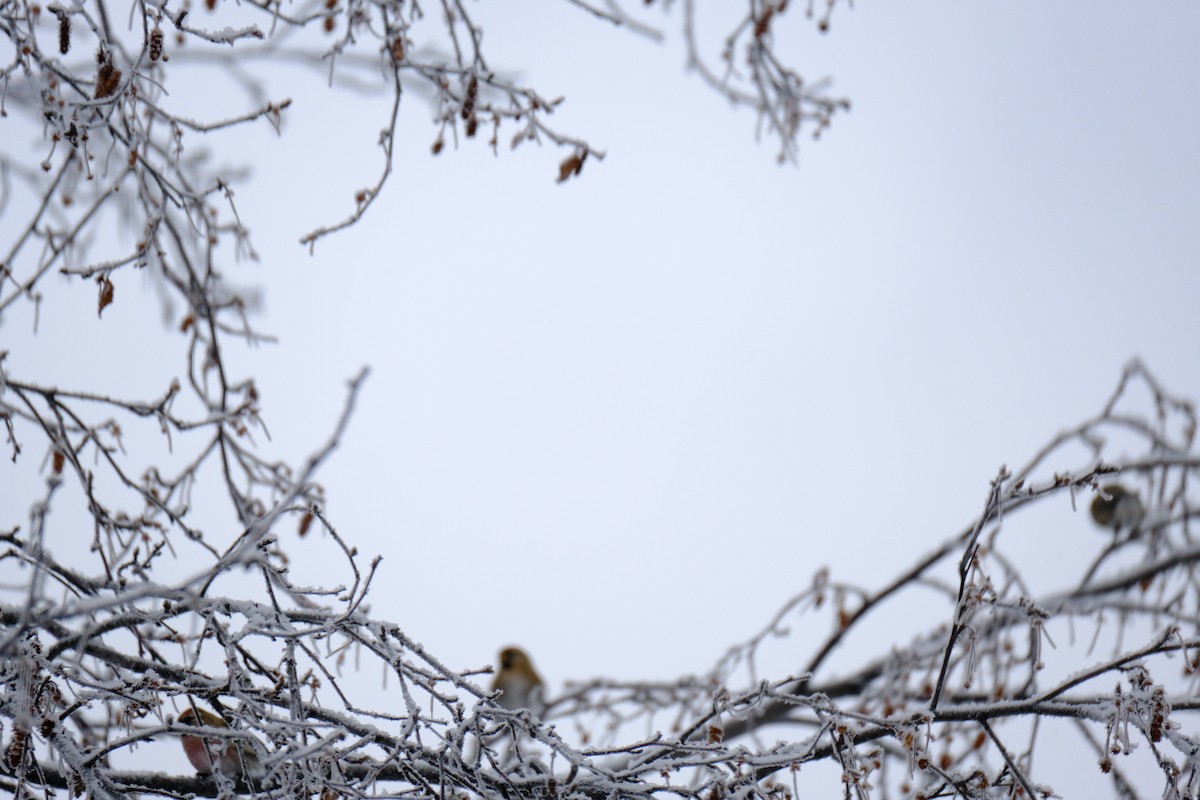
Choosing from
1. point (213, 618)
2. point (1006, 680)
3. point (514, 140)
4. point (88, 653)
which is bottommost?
point (213, 618)

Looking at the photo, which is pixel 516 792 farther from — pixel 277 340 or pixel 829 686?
pixel 829 686

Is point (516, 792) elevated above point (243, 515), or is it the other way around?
point (243, 515)

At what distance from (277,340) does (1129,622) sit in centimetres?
327

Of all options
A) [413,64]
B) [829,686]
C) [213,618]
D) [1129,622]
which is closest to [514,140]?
[413,64]

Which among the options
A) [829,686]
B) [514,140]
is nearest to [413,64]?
[514,140]

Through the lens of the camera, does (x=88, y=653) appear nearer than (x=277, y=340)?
Yes

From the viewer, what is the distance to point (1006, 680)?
402 cm

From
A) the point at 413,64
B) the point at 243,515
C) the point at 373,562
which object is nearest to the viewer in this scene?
the point at 373,562

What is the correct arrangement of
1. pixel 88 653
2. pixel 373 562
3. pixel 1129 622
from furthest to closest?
pixel 1129 622
pixel 88 653
pixel 373 562

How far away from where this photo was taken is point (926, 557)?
4406 mm

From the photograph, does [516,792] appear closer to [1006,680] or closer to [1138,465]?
[1006,680]

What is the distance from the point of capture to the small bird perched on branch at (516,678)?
29.8 feet

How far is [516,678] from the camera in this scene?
9.21m

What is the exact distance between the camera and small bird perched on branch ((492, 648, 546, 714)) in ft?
29.8
